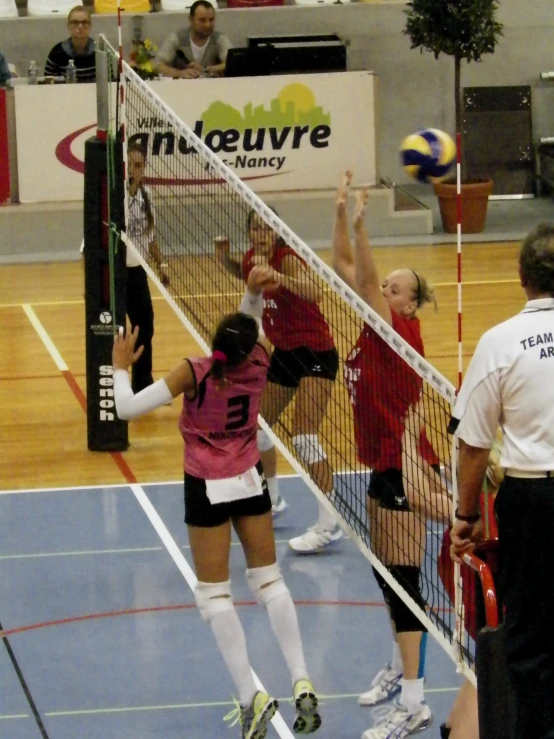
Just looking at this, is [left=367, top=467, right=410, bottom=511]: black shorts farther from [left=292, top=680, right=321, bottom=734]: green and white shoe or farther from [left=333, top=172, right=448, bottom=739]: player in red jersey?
[left=292, top=680, right=321, bottom=734]: green and white shoe

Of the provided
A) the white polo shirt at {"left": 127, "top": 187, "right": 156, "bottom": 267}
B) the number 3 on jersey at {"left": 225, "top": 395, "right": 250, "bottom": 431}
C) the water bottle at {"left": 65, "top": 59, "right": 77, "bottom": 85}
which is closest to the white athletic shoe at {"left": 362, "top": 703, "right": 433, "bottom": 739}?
the number 3 on jersey at {"left": 225, "top": 395, "right": 250, "bottom": 431}

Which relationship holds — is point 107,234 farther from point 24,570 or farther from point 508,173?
point 508,173

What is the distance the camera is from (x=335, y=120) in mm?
15773

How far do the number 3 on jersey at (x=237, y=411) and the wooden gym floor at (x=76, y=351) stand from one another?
342 cm

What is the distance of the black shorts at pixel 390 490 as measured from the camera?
5.15m

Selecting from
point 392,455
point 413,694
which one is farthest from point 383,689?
point 392,455

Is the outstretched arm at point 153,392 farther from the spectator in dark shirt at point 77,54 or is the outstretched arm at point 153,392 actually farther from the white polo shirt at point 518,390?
the spectator in dark shirt at point 77,54

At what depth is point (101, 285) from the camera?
8680 mm

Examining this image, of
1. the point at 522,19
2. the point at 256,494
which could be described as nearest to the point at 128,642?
the point at 256,494

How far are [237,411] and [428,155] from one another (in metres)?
1.93

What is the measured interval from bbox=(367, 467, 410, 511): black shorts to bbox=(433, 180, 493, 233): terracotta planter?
36.8ft

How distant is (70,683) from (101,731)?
48cm

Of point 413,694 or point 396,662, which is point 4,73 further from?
point 413,694

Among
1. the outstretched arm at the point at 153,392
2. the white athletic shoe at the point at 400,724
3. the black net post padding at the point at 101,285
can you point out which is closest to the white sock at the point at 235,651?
the white athletic shoe at the point at 400,724
